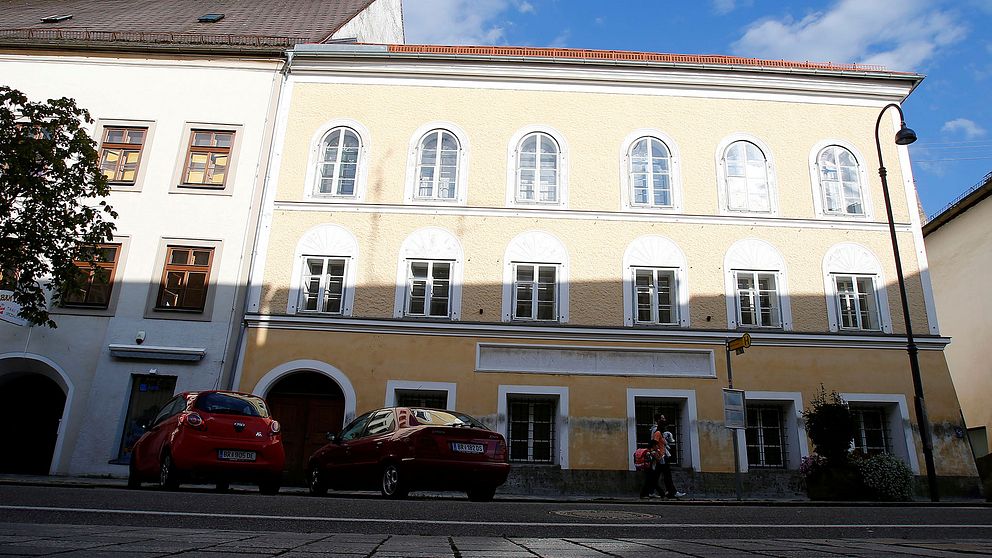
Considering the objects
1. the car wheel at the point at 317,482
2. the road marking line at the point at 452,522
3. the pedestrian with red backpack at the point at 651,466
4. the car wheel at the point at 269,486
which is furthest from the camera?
the pedestrian with red backpack at the point at 651,466

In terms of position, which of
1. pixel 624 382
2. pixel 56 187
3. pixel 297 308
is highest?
pixel 56 187

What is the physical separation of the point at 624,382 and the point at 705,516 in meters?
9.06

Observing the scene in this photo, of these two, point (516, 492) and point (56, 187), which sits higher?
point (56, 187)

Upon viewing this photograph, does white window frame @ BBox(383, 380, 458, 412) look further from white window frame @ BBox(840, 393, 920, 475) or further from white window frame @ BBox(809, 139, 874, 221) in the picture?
white window frame @ BBox(809, 139, 874, 221)

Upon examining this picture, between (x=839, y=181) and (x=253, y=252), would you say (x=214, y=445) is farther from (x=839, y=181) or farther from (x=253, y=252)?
(x=839, y=181)

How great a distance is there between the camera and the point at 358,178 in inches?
726

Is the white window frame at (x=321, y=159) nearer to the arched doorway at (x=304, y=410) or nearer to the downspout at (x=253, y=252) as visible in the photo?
the downspout at (x=253, y=252)

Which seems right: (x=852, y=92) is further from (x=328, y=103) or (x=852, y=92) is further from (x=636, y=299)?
(x=328, y=103)

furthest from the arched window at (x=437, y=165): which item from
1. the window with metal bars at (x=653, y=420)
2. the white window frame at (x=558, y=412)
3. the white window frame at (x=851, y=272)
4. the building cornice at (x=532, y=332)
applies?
the white window frame at (x=851, y=272)

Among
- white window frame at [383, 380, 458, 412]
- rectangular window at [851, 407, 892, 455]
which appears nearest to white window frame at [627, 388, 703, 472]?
rectangular window at [851, 407, 892, 455]

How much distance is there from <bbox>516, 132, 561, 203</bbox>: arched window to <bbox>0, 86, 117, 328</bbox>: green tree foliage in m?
10.3

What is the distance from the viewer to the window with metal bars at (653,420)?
53.9ft

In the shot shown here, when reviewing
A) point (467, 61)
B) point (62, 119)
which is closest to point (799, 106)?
point (467, 61)

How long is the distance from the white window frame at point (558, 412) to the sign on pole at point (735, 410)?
4.01 meters
